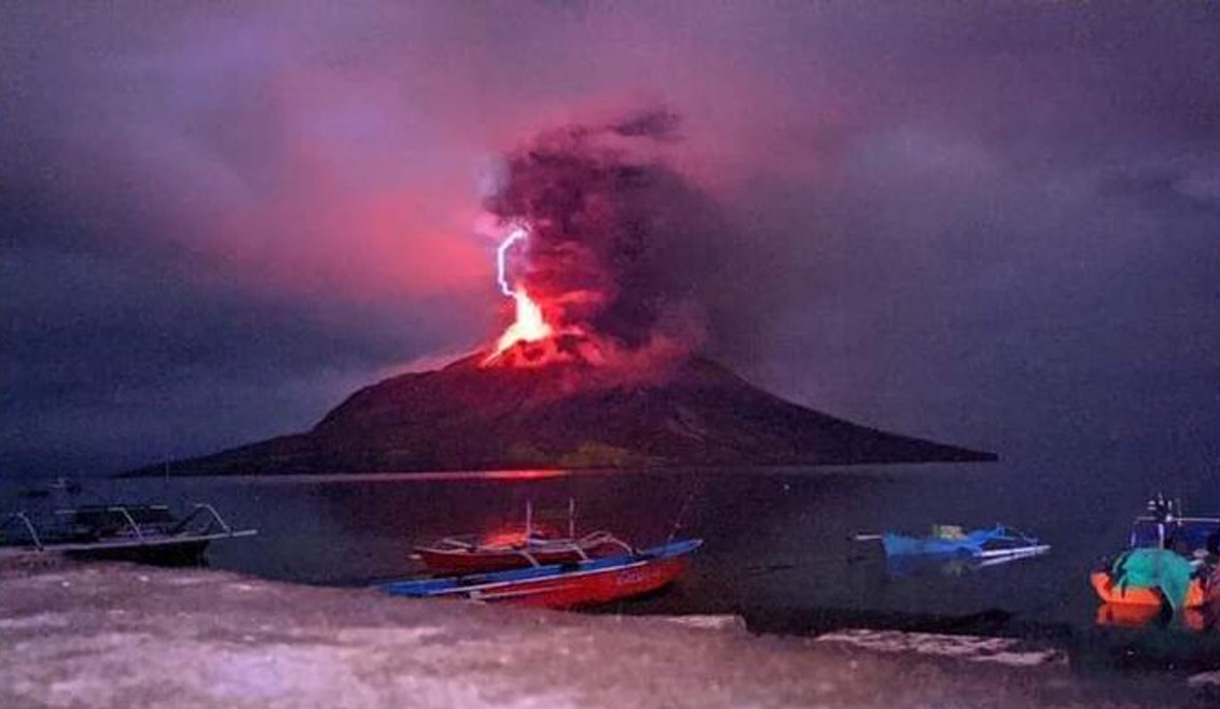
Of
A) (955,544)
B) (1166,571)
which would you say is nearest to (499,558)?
(1166,571)

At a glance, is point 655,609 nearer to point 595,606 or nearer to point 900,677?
point 595,606

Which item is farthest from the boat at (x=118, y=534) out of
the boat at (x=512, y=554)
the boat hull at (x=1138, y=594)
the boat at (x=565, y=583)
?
the boat hull at (x=1138, y=594)

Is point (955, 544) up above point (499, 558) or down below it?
below

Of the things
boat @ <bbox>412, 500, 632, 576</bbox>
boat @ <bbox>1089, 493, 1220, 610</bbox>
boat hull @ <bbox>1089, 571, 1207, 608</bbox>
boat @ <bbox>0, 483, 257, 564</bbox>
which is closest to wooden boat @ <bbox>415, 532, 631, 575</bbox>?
boat @ <bbox>412, 500, 632, 576</bbox>

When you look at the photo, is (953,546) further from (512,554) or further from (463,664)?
(463,664)

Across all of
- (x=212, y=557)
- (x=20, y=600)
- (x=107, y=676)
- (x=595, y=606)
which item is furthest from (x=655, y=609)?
(x=212, y=557)

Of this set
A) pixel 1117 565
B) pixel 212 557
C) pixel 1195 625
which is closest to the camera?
pixel 1195 625

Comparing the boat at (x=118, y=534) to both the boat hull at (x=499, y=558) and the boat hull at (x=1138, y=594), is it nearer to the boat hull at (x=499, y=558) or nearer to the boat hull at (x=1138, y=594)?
the boat hull at (x=499, y=558)

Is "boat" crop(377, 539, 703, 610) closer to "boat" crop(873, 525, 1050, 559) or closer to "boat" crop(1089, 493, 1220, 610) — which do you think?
"boat" crop(1089, 493, 1220, 610)
